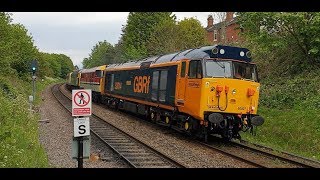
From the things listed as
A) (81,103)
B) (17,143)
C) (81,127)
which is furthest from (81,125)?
(17,143)

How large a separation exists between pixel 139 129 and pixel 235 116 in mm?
5331

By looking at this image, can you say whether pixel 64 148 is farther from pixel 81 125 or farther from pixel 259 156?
pixel 259 156

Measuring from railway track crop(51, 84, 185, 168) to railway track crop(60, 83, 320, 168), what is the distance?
6.35 ft

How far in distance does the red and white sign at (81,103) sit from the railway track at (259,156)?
460 centimetres

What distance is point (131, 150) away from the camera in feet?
42.7

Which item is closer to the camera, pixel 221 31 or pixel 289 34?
pixel 289 34

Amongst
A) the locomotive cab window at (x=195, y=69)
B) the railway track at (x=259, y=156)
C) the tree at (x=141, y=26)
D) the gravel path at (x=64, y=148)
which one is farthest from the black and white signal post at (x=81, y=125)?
the tree at (x=141, y=26)

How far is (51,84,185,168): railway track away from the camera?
36.1 ft

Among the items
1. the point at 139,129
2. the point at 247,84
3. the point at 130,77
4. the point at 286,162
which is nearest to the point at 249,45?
the point at 130,77

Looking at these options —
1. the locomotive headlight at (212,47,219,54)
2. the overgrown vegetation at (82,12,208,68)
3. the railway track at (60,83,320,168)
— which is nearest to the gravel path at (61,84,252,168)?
the railway track at (60,83,320,168)

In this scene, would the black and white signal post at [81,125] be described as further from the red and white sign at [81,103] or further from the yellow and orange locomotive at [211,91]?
the yellow and orange locomotive at [211,91]

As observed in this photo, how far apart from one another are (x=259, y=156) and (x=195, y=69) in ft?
11.4
